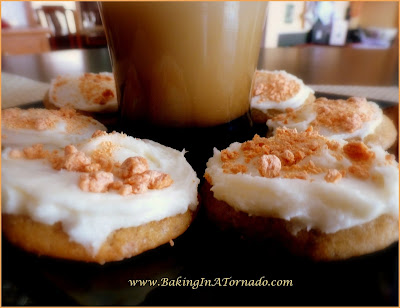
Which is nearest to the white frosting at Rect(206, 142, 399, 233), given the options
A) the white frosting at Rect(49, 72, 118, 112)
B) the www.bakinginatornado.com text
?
the www.bakinginatornado.com text

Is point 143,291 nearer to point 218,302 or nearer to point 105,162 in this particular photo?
point 218,302

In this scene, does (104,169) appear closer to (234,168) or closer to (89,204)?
(89,204)

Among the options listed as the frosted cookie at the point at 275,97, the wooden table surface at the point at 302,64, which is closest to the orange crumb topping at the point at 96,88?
the wooden table surface at the point at 302,64

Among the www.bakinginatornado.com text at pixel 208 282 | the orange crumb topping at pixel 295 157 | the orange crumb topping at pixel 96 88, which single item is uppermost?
the orange crumb topping at pixel 295 157

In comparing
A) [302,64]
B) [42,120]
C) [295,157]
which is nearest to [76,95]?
[42,120]

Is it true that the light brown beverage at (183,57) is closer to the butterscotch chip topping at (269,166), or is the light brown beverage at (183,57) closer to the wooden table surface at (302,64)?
the butterscotch chip topping at (269,166)

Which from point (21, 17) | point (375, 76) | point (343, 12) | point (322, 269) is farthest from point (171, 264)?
point (343, 12)
